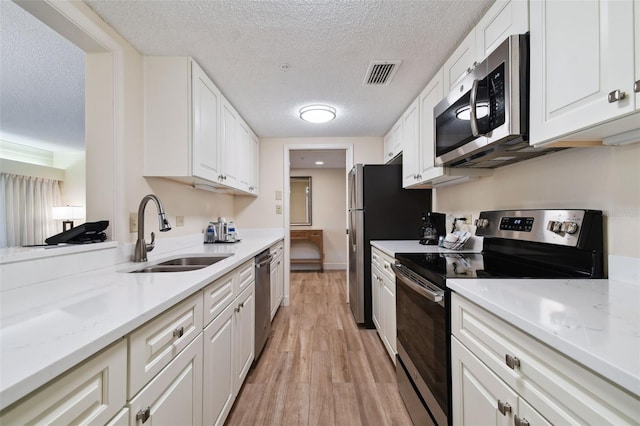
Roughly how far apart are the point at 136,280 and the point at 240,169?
1794mm

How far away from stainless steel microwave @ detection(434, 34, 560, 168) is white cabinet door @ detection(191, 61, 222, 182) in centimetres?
165

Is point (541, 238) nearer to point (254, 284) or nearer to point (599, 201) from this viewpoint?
point (599, 201)

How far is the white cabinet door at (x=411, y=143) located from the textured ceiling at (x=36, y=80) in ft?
8.36

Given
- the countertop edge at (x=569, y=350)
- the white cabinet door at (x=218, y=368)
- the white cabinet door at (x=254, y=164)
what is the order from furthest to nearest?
the white cabinet door at (x=254, y=164)
the white cabinet door at (x=218, y=368)
the countertop edge at (x=569, y=350)

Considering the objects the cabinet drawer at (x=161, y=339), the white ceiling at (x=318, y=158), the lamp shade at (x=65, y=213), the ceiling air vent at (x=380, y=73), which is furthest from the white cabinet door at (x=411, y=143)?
the lamp shade at (x=65, y=213)

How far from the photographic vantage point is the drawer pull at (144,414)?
2.34 ft

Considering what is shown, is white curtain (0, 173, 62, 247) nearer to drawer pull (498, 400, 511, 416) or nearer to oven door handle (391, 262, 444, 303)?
oven door handle (391, 262, 444, 303)

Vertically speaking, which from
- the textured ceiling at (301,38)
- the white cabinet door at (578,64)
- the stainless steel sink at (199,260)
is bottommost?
the stainless steel sink at (199,260)

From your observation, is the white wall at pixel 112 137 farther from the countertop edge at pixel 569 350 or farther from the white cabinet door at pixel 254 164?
the countertop edge at pixel 569 350

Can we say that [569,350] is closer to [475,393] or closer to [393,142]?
[475,393]

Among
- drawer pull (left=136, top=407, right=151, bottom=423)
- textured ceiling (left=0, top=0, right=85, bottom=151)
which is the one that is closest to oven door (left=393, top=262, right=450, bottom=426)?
drawer pull (left=136, top=407, right=151, bottom=423)

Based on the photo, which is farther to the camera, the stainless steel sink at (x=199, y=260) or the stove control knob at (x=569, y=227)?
the stainless steel sink at (x=199, y=260)

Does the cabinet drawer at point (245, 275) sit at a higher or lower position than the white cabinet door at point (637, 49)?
lower

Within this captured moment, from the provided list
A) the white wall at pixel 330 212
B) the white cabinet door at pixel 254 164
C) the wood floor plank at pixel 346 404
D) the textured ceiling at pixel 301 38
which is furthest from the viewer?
the white wall at pixel 330 212
